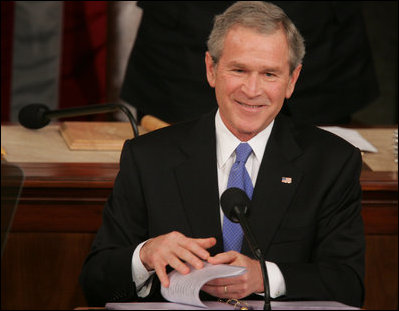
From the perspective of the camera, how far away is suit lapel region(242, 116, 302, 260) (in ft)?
7.70

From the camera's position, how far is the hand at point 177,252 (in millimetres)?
2008

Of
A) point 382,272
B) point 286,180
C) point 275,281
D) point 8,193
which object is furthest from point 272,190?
point 382,272

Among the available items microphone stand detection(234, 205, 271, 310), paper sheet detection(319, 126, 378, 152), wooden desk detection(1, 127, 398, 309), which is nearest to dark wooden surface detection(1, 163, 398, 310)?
wooden desk detection(1, 127, 398, 309)

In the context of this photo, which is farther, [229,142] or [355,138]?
[355,138]

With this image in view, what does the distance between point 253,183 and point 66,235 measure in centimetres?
83

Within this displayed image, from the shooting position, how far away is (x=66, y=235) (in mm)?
3000

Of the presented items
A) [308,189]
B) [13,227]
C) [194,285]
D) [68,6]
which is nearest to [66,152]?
[13,227]

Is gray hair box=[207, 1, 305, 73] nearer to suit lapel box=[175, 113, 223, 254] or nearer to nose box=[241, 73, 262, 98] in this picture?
nose box=[241, 73, 262, 98]

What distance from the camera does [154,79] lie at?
4.47 metres

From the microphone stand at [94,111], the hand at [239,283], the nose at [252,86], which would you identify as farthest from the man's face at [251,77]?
the microphone stand at [94,111]

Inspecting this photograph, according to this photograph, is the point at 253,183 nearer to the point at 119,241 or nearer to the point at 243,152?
the point at 243,152

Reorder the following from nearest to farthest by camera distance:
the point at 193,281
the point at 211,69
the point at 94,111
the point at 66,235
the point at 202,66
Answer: the point at 193,281 → the point at 211,69 → the point at 66,235 → the point at 94,111 → the point at 202,66

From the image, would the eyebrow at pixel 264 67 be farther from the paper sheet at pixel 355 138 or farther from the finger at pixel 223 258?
the paper sheet at pixel 355 138

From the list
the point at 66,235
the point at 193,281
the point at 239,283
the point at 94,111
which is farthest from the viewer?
the point at 94,111
